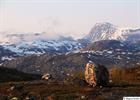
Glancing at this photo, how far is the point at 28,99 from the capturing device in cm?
7400

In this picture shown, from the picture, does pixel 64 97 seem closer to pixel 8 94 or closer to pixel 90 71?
pixel 8 94

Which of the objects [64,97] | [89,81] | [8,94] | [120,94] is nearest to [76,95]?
[64,97]

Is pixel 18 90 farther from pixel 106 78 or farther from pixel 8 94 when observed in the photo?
pixel 106 78

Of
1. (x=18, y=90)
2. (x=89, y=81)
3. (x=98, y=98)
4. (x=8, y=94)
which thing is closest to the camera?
(x=98, y=98)

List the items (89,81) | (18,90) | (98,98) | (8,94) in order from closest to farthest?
(98,98)
(8,94)
(18,90)
(89,81)

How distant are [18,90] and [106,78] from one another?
73.1ft

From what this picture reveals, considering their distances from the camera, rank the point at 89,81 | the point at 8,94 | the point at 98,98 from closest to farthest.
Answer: the point at 98,98 → the point at 8,94 → the point at 89,81

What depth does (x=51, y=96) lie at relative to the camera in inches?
3054

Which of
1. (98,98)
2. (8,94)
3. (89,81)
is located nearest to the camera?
(98,98)

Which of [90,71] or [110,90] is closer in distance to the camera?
[110,90]

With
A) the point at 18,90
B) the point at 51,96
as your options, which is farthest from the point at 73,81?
the point at 51,96

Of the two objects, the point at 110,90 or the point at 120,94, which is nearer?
the point at 120,94

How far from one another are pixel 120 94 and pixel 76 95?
8311mm

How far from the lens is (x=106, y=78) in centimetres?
9800
